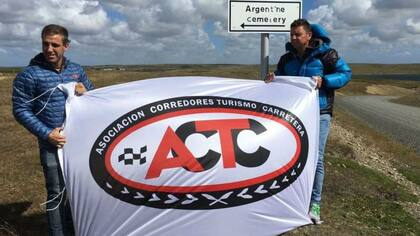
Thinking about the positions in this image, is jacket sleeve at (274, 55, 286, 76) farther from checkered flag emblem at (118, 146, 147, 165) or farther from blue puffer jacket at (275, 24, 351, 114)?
checkered flag emblem at (118, 146, 147, 165)

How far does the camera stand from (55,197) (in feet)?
13.7

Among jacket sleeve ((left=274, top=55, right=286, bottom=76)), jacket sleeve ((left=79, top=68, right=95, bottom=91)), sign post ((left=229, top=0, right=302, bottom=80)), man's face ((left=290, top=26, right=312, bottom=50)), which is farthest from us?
sign post ((left=229, top=0, right=302, bottom=80))

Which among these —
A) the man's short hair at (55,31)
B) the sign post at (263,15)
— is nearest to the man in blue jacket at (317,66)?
the sign post at (263,15)

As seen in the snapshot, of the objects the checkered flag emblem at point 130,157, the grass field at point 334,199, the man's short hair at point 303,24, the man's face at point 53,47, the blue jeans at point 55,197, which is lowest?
the grass field at point 334,199

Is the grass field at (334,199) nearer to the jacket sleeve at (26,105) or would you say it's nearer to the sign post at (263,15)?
the jacket sleeve at (26,105)

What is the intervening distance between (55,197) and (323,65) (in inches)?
123

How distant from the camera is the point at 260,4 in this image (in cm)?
608

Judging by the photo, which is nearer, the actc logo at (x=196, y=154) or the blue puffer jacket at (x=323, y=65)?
the actc logo at (x=196, y=154)

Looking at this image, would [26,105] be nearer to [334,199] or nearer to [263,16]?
[263,16]

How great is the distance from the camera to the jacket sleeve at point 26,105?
3.92 meters

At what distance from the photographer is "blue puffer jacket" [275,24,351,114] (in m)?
4.97

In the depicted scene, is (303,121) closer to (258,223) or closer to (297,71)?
(297,71)

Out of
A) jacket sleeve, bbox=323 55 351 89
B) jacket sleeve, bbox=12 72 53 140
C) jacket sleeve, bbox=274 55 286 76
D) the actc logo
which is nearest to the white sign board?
jacket sleeve, bbox=274 55 286 76

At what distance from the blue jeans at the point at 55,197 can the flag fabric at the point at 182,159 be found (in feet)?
0.47
